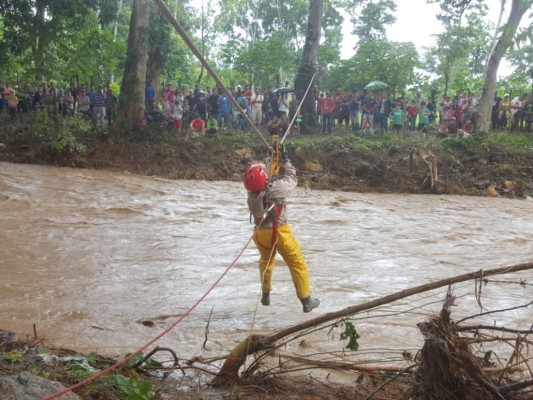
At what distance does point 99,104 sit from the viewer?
16.2 meters

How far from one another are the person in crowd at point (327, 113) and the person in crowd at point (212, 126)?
385 cm

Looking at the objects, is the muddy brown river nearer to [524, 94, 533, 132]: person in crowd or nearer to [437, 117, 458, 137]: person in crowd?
[437, 117, 458, 137]: person in crowd

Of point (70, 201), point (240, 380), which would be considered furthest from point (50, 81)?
point (240, 380)

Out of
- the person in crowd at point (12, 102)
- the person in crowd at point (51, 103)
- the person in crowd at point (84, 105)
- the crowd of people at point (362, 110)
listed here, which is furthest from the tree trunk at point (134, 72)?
the person in crowd at point (12, 102)

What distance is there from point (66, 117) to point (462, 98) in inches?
539

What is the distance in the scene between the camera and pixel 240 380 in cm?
342

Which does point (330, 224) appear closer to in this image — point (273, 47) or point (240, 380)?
point (240, 380)

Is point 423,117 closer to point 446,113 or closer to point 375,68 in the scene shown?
point 446,113

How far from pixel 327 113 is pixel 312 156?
3454 mm

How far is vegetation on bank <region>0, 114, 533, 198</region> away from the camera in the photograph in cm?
1419

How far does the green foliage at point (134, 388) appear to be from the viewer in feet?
8.76

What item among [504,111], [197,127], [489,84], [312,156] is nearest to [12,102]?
[197,127]

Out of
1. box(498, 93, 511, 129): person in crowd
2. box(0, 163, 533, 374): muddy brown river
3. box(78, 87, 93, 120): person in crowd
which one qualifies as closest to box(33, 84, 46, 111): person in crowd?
box(78, 87, 93, 120): person in crowd

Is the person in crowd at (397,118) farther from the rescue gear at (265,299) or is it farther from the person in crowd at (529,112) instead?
the rescue gear at (265,299)
